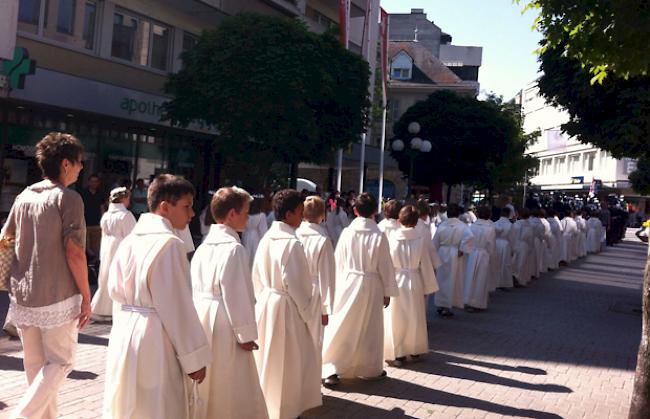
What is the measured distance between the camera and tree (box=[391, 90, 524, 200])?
39.5 m

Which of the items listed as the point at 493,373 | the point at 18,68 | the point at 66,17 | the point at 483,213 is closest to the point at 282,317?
the point at 493,373

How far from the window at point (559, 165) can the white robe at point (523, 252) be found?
76798mm

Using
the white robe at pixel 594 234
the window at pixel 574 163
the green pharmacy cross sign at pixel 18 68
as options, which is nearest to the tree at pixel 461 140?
the white robe at pixel 594 234

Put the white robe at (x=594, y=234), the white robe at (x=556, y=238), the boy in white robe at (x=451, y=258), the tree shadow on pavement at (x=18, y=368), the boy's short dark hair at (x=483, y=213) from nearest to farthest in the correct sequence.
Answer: the tree shadow on pavement at (x=18, y=368)
the boy in white robe at (x=451, y=258)
the boy's short dark hair at (x=483, y=213)
the white robe at (x=556, y=238)
the white robe at (x=594, y=234)

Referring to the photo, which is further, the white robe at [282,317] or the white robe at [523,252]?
the white robe at [523,252]

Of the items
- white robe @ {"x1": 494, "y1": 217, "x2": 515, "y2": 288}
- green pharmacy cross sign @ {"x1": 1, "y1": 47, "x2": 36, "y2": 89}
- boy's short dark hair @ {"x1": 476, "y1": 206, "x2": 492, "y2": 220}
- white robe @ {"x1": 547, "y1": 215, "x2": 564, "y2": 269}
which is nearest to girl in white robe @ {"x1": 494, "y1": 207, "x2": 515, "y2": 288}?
white robe @ {"x1": 494, "y1": 217, "x2": 515, "y2": 288}

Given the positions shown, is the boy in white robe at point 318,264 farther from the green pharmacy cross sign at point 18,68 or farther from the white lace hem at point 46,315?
the green pharmacy cross sign at point 18,68

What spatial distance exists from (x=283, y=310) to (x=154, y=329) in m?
1.98

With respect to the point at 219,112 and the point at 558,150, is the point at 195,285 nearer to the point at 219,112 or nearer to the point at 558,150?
the point at 219,112

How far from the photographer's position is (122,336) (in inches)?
171

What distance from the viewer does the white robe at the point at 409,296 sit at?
9047 mm

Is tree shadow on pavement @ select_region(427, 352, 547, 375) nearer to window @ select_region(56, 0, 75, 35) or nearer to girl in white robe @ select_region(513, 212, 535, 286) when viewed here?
girl in white robe @ select_region(513, 212, 535, 286)

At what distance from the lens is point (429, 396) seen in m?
7.70

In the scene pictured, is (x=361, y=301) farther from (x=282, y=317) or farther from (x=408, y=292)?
(x=282, y=317)
